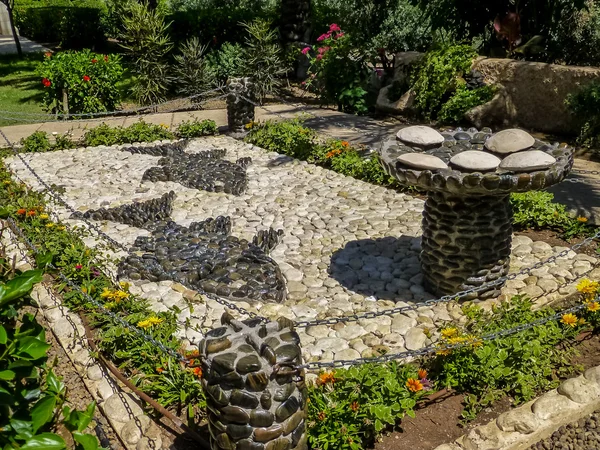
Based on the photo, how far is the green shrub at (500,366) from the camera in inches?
140

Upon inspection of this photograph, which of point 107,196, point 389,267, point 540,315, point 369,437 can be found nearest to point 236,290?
point 389,267

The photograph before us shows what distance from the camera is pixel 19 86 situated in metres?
14.4

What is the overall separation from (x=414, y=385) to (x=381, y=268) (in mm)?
2009

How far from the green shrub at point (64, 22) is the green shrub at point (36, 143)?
10119 millimetres

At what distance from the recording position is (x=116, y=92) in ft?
36.8

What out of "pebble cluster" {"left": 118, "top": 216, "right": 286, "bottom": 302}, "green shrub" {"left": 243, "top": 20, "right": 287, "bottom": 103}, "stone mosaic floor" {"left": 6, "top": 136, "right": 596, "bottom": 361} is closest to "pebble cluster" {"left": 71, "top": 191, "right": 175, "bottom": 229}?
"stone mosaic floor" {"left": 6, "top": 136, "right": 596, "bottom": 361}

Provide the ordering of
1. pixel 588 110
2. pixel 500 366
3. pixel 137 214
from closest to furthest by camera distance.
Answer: pixel 500 366 → pixel 137 214 → pixel 588 110

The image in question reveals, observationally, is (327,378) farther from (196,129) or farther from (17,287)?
(196,129)

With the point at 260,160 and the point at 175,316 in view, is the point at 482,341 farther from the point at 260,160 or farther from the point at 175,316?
the point at 260,160

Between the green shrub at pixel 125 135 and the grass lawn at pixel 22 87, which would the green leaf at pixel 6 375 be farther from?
the grass lawn at pixel 22 87

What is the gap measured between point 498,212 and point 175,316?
242 centimetres

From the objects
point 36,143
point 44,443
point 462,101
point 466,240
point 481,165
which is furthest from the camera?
point 462,101

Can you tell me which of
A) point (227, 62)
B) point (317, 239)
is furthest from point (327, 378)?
point (227, 62)

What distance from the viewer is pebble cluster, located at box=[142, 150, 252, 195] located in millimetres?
7316
